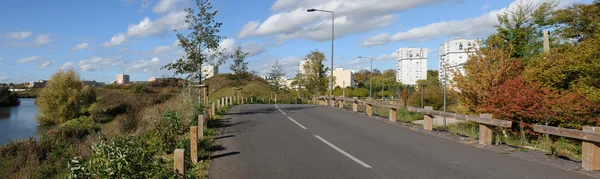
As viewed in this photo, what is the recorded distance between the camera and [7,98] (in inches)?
2415

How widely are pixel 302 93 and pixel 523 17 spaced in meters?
31.0

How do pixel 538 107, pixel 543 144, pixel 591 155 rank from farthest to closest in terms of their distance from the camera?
pixel 538 107
pixel 543 144
pixel 591 155

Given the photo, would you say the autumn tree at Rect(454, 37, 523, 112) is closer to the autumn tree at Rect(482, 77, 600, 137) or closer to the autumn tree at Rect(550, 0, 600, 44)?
the autumn tree at Rect(482, 77, 600, 137)

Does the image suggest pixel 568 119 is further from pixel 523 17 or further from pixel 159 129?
pixel 159 129

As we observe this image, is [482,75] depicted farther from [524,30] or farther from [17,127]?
[17,127]

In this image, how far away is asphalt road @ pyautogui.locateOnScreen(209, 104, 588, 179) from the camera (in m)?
7.21

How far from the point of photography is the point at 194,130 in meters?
8.22

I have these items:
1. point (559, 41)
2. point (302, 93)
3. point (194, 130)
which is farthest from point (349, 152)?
point (302, 93)

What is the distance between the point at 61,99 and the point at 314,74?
95.4 ft

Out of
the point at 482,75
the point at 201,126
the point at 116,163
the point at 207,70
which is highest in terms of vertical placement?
the point at 207,70

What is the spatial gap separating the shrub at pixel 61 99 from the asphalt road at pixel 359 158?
39.7 metres

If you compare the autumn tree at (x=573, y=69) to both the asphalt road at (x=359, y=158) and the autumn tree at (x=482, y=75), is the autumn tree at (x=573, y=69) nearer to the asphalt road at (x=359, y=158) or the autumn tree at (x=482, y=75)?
the autumn tree at (x=482, y=75)

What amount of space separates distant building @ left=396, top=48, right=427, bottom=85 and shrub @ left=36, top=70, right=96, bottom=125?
238 feet

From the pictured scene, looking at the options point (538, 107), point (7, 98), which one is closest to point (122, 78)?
point (7, 98)
